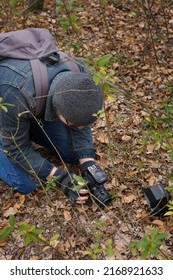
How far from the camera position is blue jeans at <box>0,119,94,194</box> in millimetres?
3248

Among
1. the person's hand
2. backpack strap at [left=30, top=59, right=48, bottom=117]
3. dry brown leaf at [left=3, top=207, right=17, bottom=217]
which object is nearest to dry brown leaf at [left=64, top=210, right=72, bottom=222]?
the person's hand

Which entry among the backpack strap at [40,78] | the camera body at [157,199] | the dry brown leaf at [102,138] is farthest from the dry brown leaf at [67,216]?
the backpack strap at [40,78]

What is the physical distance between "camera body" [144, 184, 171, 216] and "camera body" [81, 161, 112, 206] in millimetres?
347

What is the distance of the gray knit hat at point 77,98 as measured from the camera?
2.53 m

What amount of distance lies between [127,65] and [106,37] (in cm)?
86

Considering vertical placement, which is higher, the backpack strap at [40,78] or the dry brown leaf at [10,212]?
the backpack strap at [40,78]

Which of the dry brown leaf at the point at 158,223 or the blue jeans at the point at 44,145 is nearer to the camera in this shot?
the dry brown leaf at the point at 158,223

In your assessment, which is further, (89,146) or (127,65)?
(127,65)

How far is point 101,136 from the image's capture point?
12.8ft

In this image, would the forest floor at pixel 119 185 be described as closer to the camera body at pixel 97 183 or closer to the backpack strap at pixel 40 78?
the camera body at pixel 97 183

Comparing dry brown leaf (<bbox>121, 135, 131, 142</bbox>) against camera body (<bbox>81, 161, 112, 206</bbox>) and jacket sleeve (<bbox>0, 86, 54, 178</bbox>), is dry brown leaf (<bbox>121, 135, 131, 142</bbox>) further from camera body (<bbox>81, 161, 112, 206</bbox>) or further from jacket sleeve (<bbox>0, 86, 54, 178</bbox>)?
jacket sleeve (<bbox>0, 86, 54, 178</bbox>)

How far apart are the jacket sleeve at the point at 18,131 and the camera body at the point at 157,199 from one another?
88cm
